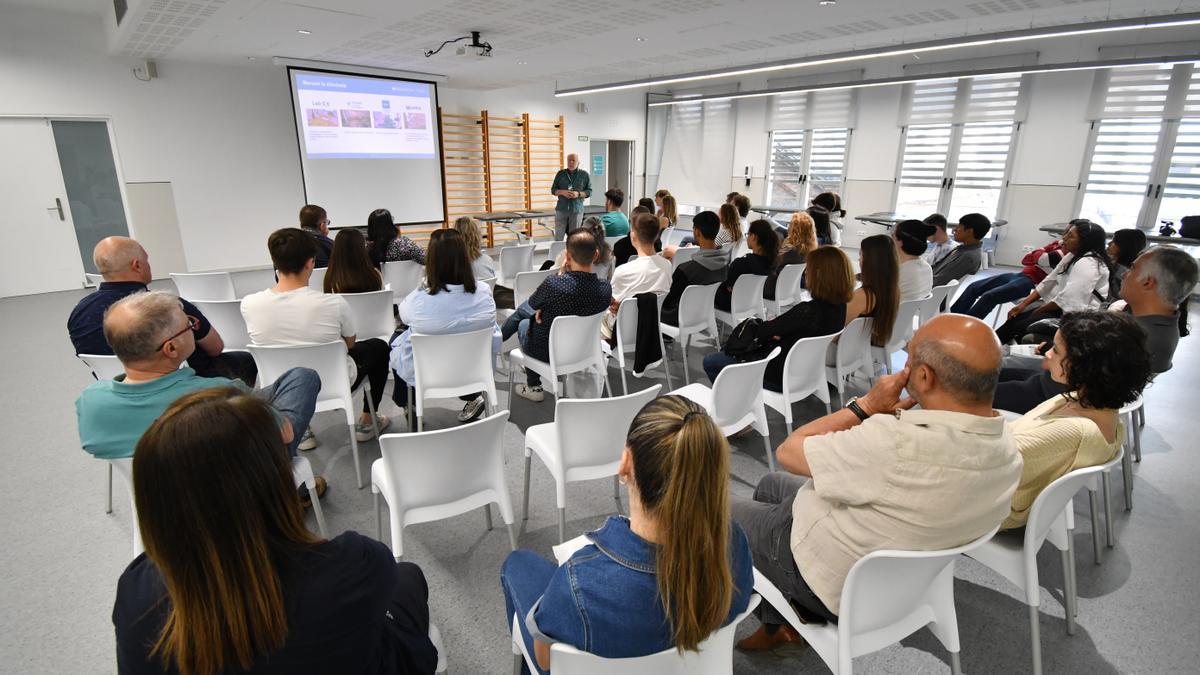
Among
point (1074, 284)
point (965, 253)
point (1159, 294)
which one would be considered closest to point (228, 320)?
point (1159, 294)

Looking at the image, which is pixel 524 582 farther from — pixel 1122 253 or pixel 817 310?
pixel 1122 253

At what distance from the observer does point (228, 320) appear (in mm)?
3508

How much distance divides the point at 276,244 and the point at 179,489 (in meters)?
2.26

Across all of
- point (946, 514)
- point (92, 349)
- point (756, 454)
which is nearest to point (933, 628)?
point (946, 514)

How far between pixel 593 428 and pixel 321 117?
775cm

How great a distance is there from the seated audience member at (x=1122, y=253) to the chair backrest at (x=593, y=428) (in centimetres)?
388

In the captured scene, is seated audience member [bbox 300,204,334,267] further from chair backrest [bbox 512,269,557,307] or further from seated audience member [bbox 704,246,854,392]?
seated audience member [bbox 704,246,854,392]

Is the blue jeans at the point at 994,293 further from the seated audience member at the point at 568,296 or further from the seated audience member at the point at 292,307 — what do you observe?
the seated audience member at the point at 292,307

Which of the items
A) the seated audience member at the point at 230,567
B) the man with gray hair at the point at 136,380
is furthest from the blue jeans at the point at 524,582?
the man with gray hair at the point at 136,380

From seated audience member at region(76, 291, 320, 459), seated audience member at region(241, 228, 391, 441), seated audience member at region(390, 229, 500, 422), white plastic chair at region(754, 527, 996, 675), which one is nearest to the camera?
white plastic chair at region(754, 527, 996, 675)

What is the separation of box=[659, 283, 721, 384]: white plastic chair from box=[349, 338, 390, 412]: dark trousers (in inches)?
76.4

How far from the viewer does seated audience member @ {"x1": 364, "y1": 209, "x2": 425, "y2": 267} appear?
15.7 feet

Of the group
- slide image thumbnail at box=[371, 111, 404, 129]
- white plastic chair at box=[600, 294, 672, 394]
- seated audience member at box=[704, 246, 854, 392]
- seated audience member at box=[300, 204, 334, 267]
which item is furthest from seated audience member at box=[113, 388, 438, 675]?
slide image thumbnail at box=[371, 111, 404, 129]

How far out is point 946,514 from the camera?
1.33 m
